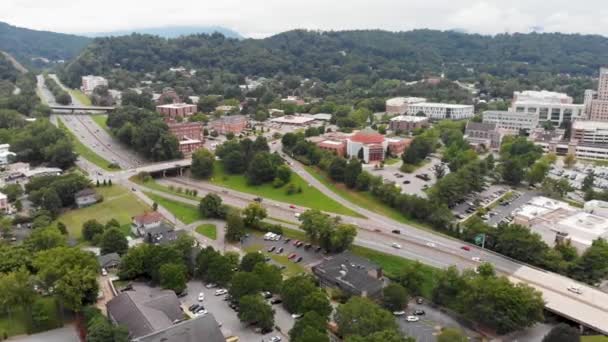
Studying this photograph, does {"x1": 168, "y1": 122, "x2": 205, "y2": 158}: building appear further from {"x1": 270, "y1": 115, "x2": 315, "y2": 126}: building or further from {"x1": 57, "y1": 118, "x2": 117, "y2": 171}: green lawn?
{"x1": 270, "y1": 115, "x2": 315, "y2": 126}: building

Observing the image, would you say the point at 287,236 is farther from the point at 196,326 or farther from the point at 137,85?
the point at 137,85

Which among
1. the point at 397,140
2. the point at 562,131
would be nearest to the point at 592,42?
the point at 562,131

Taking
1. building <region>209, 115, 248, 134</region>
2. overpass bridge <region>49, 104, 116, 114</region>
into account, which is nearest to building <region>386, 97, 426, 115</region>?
building <region>209, 115, 248, 134</region>

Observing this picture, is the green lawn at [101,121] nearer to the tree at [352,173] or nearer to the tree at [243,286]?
the tree at [352,173]

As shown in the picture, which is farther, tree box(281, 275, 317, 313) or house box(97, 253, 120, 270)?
house box(97, 253, 120, 270)

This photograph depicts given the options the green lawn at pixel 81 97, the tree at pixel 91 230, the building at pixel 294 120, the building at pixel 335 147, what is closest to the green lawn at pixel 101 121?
the green lawn at pixel 81 97
